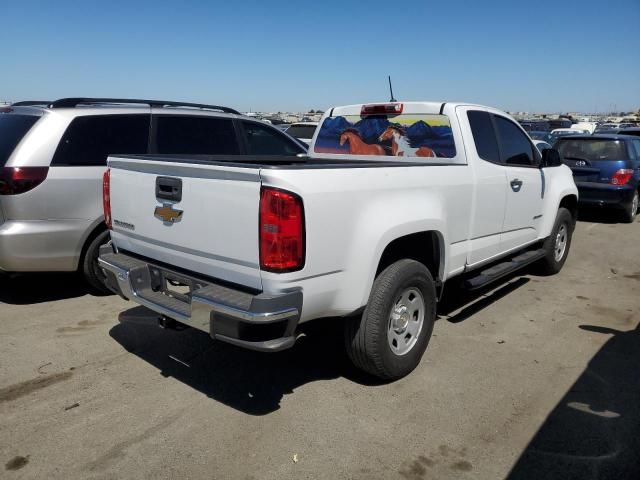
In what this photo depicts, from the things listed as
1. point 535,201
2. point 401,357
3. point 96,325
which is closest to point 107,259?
point 96,325

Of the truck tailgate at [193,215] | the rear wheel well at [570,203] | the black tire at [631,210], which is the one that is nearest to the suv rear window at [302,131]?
the black tire at [631,210]

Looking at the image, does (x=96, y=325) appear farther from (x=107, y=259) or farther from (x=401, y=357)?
(x=401, y=357)

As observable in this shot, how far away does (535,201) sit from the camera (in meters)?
5.38

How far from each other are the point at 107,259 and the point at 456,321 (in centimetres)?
303

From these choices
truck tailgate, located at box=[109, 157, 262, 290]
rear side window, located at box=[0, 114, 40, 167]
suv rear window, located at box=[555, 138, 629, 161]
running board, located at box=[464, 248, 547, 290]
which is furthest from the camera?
suv rear window, located at box=[555, 138, 629, 161]

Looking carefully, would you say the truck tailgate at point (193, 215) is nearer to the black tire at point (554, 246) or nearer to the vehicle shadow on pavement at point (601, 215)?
the black tire at point (554, 246)

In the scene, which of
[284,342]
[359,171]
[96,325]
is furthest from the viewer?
[96,325]

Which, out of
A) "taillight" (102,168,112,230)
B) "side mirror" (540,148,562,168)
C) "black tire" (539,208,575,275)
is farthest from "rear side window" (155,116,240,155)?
"black tire" (539,208,575,275)

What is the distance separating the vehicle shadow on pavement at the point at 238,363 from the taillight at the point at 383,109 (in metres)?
1.95

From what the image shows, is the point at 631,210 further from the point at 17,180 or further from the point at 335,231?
the point at 17,180

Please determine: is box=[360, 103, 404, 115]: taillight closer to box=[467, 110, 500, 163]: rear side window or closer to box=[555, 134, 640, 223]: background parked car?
box=[467, 110, 500, 163]: rear side window

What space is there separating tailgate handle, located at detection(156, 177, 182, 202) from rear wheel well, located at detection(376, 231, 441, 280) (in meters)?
1.38

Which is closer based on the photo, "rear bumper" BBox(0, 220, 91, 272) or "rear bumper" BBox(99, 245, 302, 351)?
"rear bumper" BBox(99, 245, 302, 351)

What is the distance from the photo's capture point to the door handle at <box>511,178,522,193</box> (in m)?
4.84
